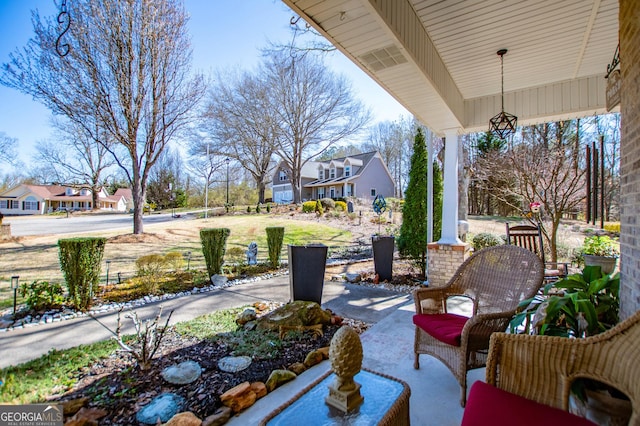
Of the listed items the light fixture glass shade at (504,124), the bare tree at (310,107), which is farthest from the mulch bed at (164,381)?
the bare tree at (310,107)

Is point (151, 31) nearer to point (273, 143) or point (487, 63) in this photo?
point (487, 63)

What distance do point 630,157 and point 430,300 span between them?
152 centimetres

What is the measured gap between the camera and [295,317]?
9.97 ft

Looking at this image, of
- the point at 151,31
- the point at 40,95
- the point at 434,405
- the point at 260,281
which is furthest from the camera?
the point at 151,31

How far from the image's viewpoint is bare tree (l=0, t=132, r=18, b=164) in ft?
19.6

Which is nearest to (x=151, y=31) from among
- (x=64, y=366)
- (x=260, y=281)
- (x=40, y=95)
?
(x=40, y=95)

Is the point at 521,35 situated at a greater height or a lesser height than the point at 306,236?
greater

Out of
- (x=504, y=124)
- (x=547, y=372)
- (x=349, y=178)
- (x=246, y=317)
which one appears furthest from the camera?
(x=349, y=178)

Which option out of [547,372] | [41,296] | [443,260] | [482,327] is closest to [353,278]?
[443,260]

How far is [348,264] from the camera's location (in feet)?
22.5

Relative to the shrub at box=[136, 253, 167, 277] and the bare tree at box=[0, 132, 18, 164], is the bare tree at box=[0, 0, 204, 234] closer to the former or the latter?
the bare tree at box=[0, 132, 18, 164]

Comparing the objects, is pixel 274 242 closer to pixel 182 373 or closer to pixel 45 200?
pixel 182 373

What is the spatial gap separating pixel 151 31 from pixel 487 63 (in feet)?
28.9

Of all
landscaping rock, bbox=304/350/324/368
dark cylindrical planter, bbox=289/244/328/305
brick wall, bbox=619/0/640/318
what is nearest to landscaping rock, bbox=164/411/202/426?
landscaping rock, bbox=304/350/324/368
